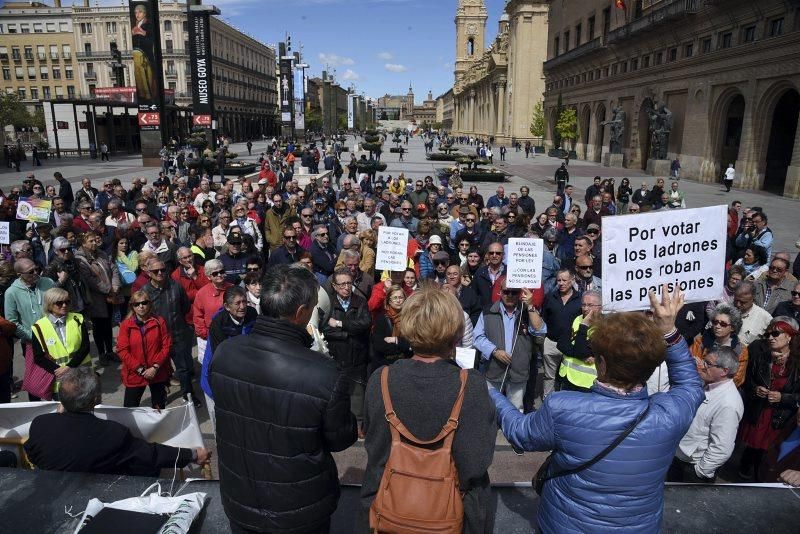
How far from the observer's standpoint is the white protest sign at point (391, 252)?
245 inches

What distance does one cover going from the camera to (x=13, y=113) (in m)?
66.7

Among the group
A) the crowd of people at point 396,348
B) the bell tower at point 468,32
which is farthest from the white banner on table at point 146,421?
the bell tower at point 468,32

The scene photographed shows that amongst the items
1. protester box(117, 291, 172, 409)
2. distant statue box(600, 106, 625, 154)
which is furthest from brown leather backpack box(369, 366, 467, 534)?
distant statue box(600, 106, 625, 154)

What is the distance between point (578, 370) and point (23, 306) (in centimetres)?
555

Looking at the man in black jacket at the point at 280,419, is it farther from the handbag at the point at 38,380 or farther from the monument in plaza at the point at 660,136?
the monument in plaza at the point at 660,136

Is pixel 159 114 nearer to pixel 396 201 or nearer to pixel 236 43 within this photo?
pixel 396 201

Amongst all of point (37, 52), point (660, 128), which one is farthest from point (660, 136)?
point (37, 52)

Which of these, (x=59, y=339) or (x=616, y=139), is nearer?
(x=59, y=339)

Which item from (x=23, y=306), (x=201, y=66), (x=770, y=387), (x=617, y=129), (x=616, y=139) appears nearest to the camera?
(x=770, y=387)

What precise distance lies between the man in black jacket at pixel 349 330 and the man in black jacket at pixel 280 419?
8.90 ft

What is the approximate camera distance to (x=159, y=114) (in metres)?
33.9

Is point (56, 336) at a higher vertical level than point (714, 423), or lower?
higher

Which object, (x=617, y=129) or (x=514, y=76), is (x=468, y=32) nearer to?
(x=514, y=76)

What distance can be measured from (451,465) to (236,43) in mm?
100336
